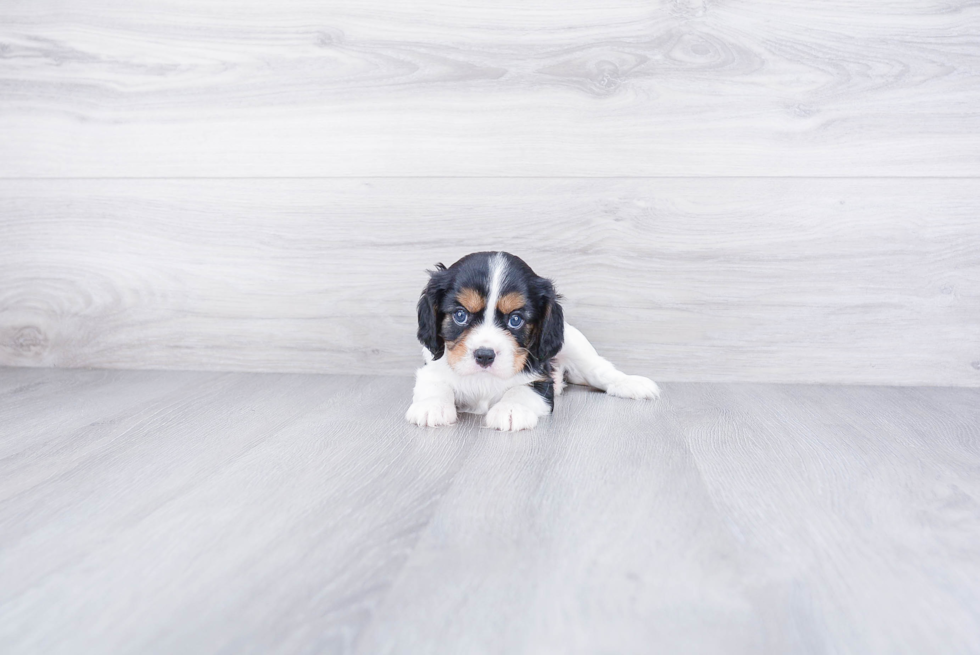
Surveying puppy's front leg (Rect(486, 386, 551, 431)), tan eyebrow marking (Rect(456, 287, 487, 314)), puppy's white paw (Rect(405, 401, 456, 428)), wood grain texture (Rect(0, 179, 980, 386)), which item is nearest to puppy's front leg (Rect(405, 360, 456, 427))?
puppy's white paw (Rect(405, 401, 456, 428))

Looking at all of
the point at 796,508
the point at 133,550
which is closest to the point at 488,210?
the point at 796,508

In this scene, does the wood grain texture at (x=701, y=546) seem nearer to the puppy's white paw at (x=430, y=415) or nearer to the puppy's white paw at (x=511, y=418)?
the puppy's white paw at (x=511, y=418)

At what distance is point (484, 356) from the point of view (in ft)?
5.30

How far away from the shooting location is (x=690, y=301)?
218cm

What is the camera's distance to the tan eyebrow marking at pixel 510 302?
1.68 m

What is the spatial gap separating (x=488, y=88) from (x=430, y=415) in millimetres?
1130

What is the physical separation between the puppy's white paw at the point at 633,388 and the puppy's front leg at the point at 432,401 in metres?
0.52

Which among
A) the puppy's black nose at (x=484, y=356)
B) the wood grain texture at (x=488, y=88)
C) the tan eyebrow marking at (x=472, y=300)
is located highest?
the wood grain texture at (x=488, y=88)

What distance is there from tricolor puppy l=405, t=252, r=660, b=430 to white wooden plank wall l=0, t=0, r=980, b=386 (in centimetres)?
44

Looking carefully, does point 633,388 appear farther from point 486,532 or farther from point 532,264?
point 486,532

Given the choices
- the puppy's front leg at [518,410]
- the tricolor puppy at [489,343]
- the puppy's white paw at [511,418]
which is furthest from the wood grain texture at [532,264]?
the puppy's white paw at [511,418]

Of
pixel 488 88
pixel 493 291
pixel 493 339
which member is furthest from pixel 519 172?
pixel 493 339

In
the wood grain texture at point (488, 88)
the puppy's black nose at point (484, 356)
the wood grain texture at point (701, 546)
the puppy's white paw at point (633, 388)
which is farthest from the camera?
the wood grain texture at point (488, 88)

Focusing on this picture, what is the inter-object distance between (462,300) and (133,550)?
95 cm
